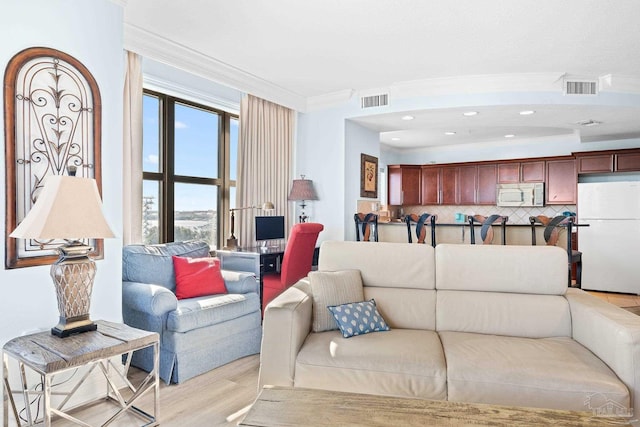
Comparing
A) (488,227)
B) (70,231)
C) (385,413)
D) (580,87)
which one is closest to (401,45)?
(488,227)

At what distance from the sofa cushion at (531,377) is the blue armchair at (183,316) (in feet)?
5.48

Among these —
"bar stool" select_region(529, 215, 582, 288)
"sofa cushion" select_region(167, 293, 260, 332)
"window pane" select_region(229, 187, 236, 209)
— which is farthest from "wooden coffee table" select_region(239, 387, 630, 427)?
"window pane" select_region(229, 187, 236, 209)

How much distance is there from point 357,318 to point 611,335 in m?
1.30

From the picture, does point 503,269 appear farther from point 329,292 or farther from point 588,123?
point 588,123

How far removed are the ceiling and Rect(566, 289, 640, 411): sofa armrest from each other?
82.4 inches

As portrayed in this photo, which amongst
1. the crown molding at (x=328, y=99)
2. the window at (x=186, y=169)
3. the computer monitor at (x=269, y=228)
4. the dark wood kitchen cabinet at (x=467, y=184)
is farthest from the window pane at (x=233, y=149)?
the dark wood kitchen cabinet at (x=467, y=184)

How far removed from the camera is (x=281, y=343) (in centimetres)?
223

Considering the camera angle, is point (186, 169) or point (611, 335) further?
point (186, 169)

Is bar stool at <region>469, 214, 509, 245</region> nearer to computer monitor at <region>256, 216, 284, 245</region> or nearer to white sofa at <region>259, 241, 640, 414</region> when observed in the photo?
white sofa at <region>259, 241, 640, 414</region>

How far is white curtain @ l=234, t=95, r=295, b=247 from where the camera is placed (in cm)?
461

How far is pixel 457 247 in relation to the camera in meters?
2.78

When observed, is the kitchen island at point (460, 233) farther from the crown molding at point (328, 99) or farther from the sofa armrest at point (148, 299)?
the sofa armrest at point (148, 299)

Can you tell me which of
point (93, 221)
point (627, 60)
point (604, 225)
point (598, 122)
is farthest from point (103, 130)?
point (604, 225)

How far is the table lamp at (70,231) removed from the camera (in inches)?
73.2
